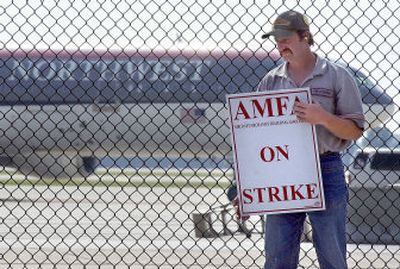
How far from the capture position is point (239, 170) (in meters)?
7.19

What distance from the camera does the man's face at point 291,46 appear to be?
276 inches

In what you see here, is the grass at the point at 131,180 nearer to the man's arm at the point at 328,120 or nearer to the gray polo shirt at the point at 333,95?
the gray polo shirt at the point at 333,95

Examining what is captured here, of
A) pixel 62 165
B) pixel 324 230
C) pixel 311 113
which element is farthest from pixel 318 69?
pixel 62 165

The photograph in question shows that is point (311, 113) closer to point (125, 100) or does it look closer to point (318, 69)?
point (318, 69)

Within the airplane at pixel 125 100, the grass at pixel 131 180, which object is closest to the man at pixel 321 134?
the grass at pixel 131 180

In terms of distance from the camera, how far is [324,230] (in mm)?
7031

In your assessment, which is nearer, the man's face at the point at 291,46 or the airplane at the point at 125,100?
the man's face at the point at 291,46

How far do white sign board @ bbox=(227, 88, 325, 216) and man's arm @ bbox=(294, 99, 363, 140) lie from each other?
102 millimetres

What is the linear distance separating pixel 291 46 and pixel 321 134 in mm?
504

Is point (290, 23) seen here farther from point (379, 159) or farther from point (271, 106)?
point (379, 159)

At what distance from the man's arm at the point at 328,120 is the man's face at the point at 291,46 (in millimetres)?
265

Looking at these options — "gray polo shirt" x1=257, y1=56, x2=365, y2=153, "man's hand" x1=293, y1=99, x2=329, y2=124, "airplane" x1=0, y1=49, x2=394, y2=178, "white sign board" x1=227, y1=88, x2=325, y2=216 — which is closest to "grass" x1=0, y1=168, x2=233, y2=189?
"airplane" x1=0, y1=49, x2=394, y2=178

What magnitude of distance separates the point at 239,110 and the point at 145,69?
20.9 m

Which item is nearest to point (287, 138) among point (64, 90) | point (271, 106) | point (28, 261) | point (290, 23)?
point (271, 106)
